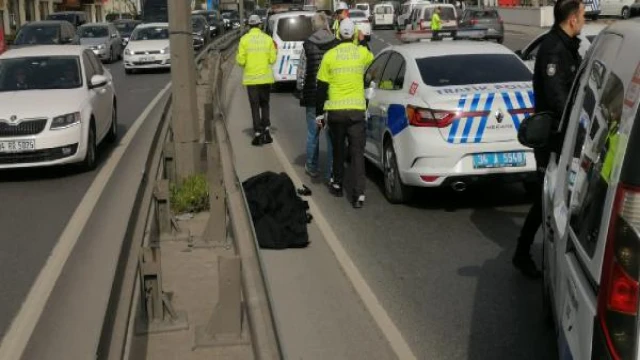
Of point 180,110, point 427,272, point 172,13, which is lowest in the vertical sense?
point 427,272

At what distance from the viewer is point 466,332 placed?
5664 mm

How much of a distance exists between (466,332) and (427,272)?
55.4 inches

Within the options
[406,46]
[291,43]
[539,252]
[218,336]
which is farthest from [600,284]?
[291,43]

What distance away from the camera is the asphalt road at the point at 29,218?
6.79m

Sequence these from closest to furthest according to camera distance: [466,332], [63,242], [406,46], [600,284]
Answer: [600,284] → [466,332] → [63,242] → [406,46]

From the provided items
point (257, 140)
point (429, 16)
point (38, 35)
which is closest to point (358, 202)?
point (257, 140)

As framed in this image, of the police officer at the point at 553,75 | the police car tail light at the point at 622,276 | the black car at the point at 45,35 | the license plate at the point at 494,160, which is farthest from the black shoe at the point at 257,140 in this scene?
the black car at the point at 45,35

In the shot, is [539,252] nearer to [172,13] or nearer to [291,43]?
[172,13]

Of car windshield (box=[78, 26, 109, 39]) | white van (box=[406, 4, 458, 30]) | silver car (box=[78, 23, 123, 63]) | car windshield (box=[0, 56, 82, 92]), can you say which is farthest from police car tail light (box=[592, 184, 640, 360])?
white van (box=[406, 4, 458, 30])

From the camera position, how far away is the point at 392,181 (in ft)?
31.3

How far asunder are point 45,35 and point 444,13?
18.4 meters

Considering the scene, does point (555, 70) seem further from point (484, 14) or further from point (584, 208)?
point (484, 14)

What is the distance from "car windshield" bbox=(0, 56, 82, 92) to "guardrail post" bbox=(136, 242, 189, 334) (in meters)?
7.58

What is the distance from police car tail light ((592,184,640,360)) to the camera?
262cm
